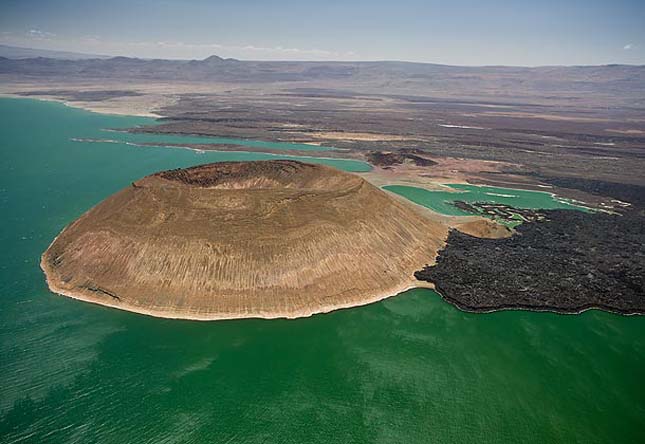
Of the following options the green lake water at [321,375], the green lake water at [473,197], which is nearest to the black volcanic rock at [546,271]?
the green lake water at [321,375]

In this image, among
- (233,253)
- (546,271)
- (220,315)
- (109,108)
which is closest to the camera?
(220,315)

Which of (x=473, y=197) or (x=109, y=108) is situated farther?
(x=109, y=108)

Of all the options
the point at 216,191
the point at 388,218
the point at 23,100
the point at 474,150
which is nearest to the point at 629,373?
the point at 388,218

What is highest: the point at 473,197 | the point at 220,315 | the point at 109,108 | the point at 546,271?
the point at 109,108

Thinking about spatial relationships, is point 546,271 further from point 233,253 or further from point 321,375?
point 233,253

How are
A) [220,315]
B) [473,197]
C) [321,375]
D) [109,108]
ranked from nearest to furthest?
1. [321,375]
2. [220,315]
3. [473,197]
4. [109,108]

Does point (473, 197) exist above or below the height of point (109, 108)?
below

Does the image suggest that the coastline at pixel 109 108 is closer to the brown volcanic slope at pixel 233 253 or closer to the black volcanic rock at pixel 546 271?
the brown volcanic slope at pixel 233 253

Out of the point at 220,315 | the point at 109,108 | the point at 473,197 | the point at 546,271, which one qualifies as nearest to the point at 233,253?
the point at 220,315
